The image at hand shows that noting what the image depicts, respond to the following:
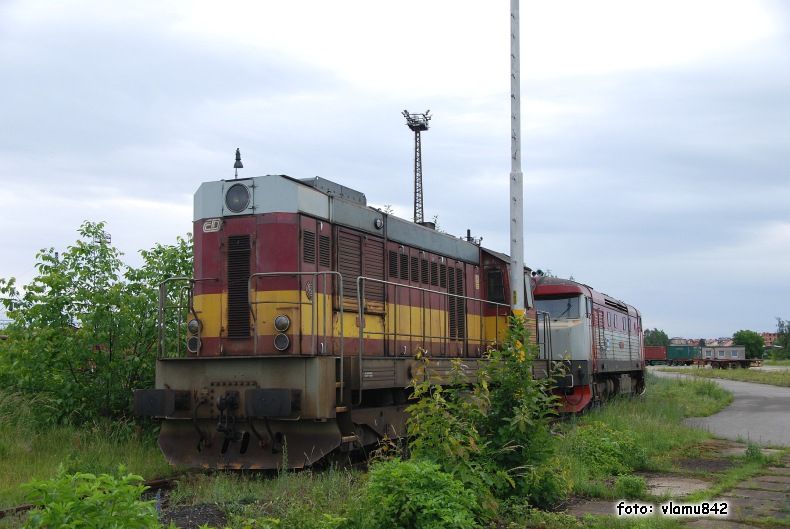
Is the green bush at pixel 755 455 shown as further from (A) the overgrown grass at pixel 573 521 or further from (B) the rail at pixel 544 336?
(B) the rail at pixel 544 336

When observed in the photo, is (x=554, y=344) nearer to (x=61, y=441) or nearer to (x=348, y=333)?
(x=348, y=333)

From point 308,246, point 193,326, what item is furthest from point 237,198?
point 193,326

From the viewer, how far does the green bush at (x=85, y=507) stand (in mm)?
4043

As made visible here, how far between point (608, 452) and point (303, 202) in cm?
518

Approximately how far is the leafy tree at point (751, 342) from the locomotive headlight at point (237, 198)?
103 meters

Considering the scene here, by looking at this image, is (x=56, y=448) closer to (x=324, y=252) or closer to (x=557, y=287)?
(x=324, y=252)

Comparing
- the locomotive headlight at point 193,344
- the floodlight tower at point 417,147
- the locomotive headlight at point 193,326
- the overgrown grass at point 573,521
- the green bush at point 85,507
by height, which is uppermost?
the floodlight tower at point 417,147

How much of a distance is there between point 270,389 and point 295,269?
69.8 inches

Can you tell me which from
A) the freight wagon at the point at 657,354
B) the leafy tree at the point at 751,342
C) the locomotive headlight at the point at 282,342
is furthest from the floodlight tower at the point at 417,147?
the leafy tree at the point at 751,342

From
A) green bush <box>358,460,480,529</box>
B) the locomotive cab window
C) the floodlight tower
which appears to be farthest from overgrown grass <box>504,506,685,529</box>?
the floodlight tower

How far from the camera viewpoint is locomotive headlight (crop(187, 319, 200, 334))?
10156 millimetres

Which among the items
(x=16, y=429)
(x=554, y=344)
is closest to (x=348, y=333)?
(x=16, y=429)

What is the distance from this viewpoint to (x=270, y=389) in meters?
8.63

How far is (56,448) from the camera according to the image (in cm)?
1080
